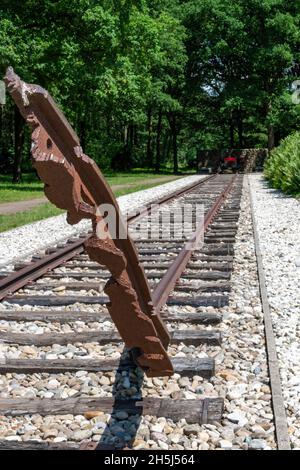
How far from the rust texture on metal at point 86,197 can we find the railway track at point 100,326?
551mm

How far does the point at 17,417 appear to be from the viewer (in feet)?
10.9

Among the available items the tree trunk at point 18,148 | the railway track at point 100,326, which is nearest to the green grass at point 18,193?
the tree trunk at point 18,148

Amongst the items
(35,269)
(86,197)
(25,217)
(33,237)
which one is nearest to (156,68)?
(25,217)

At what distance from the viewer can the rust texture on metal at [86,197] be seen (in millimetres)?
2086

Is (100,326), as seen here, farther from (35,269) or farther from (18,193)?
(18,193)

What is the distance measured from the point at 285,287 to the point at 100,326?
2.44 m

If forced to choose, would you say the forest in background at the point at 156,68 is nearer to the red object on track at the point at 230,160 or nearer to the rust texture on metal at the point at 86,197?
the red object on track at the point at 230,160

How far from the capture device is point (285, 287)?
6512mm

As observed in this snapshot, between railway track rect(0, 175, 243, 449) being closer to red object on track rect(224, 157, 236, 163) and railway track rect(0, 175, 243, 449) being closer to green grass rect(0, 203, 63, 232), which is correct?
green grass rect(0, 203, 63, 232)

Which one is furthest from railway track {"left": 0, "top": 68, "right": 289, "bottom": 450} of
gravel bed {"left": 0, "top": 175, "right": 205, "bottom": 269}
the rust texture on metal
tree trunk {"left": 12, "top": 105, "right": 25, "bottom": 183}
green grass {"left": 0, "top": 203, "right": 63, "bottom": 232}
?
tree trunk {"left": 12, "top": 105, "right": 25, "bottom": 183}

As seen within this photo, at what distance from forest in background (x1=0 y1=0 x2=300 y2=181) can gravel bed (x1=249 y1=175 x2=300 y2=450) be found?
1074 cm
